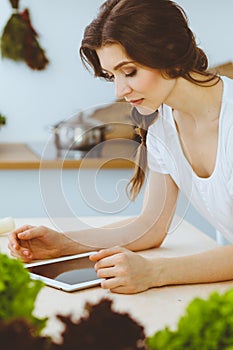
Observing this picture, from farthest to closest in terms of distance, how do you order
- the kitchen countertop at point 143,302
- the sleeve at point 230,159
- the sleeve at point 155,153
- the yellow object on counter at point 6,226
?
the yellow object on counter at point 6,226
the sleeve at point 155,153
the sleeve at point 230,159
the kitchen countertop at point 143,302

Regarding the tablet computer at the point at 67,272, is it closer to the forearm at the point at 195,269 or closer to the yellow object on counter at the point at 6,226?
the forearm at the point at 195,269

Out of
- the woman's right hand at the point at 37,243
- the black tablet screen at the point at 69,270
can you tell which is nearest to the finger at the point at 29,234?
the woman's right hand at the point at 37,243

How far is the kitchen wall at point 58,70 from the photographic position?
346 centimetres

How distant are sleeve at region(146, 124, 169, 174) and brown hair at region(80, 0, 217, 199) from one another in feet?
0.74

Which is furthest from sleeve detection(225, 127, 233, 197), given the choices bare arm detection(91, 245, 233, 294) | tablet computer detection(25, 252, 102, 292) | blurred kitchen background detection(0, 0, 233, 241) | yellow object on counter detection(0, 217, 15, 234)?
blurred kitchen background detection(0, 0, 233, 241)

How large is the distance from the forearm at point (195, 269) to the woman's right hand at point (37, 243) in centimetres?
29

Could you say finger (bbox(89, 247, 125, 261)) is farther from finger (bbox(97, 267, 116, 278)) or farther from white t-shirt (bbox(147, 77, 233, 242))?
white t-shirt (bbox(147, 77, 233, 242))

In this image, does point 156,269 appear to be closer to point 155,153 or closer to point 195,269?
point 195,269

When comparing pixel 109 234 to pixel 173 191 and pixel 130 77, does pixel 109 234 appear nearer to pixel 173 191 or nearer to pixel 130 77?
pixel 173 191

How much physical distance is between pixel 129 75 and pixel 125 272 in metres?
0.42

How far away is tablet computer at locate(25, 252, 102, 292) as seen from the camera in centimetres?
135

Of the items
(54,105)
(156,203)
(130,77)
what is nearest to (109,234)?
(156,203)

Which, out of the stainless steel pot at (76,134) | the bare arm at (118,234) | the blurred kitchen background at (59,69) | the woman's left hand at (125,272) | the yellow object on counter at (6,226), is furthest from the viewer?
the blurred kitchen background at (59,69)

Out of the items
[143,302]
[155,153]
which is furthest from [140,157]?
[143,302]
